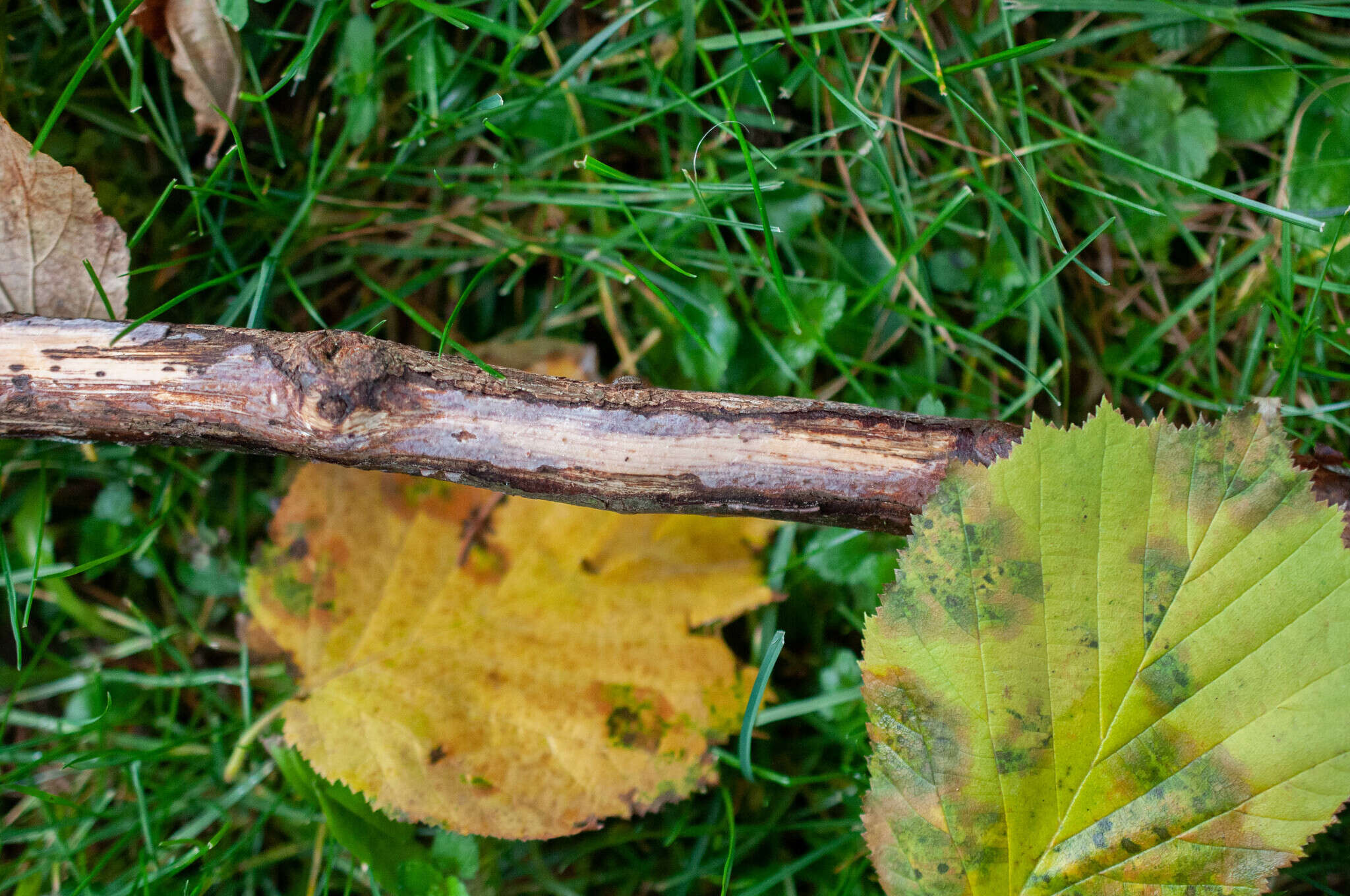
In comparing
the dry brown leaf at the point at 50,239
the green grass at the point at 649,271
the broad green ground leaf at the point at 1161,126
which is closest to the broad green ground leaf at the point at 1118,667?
the green grass at the point at 649,271

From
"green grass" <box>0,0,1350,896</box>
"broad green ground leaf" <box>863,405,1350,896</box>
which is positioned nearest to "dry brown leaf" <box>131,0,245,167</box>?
"green grass" <box>0,0,1350,896</box>

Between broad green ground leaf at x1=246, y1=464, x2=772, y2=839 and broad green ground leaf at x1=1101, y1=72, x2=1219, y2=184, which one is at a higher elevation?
broad green ground leaf at x1=1101, y1=72, x2=1219, y2=184

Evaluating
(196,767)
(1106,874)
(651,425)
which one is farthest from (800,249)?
(196,767)

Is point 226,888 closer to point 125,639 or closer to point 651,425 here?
point 125,639

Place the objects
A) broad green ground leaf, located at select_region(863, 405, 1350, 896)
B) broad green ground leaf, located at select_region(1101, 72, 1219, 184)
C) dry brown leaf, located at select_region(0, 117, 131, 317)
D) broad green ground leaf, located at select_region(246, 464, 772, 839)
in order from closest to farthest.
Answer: broad green ground leaf, located at select_region(863, 405, 1350, 896), dry brown leaf, located at select_region(0, 117, 131, 317), broad green ground leaf, located at select_region(246, 464, 772, 839), broad green ground leaf, located at select_region(1101, 72, 1219, 184)

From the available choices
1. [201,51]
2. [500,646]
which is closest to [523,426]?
[500,646]

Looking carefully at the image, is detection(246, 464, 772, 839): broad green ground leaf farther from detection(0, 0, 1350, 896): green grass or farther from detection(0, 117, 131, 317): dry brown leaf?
detection(0, 117, 131, 317): dry brown leaf
